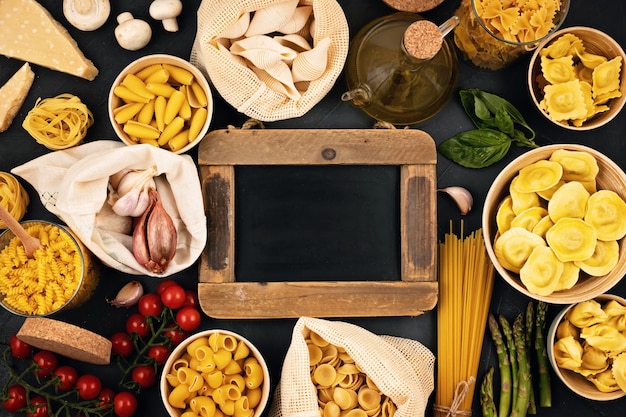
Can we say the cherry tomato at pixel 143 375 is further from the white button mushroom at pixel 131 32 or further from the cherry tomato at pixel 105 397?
the white button mushroom at pixel 131 32

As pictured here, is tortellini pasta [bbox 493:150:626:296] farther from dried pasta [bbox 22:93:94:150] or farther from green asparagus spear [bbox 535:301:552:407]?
dried pasta [bbox 22:93:94:150]

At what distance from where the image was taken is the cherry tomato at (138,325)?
5.16 ft

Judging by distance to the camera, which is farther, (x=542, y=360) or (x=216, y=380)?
(x=542, y=360)

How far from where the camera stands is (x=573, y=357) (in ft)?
5.01

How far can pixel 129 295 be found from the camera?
62.7 inches

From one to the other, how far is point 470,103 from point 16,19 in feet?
3.85

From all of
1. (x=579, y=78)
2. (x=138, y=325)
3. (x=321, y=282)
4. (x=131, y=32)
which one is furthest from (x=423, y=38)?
(x=138, y=325)

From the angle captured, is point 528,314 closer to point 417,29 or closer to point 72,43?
point 417,29

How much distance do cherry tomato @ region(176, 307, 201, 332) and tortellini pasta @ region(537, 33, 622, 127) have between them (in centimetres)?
100

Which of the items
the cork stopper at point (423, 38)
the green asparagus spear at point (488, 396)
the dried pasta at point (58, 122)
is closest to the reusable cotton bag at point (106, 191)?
the dried pasta at point (58, 122)

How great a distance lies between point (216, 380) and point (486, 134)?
90cm

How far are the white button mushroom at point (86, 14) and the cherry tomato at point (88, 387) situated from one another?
881 mm

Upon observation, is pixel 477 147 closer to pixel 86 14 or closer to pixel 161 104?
pixel 161 104

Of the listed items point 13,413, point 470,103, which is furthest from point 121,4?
point 13,413
